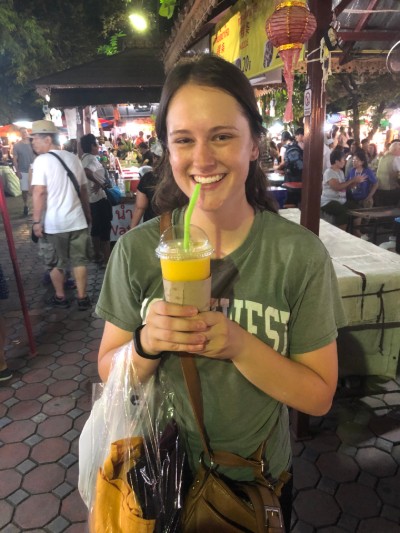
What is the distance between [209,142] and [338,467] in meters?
2.80

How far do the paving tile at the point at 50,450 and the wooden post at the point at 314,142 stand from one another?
191cm

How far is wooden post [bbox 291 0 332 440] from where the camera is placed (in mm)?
2840

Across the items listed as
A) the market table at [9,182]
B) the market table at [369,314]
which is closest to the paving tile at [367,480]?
the market table at [369,314]

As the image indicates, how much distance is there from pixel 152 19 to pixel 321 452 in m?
8.58

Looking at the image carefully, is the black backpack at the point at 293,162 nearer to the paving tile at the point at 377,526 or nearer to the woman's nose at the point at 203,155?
the paving tile at the point at 377,526

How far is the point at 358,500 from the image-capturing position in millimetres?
2725

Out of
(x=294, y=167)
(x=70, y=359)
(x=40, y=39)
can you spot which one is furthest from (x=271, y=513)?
(x=40, y=39)

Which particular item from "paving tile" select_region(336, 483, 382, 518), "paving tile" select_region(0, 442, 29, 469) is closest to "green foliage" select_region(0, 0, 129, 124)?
"paving tile" select_region(0, 442, 29, 469)

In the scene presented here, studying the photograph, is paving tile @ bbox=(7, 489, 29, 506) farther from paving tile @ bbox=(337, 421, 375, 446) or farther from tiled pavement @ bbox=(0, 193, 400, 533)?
paving tile @ bbox=(337, 421, 375, 446)

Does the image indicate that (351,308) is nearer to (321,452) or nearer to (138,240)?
(321,452)

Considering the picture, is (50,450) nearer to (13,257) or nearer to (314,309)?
(13,257)

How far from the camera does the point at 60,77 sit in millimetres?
6238

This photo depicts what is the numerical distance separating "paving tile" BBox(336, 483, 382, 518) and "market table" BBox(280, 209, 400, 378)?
928 mm

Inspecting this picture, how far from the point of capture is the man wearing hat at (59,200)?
518cm
